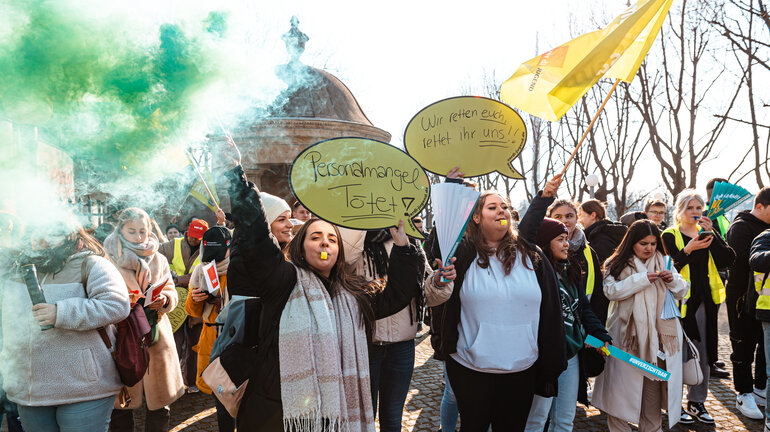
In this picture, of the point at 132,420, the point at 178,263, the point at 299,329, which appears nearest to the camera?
the point at 299,329

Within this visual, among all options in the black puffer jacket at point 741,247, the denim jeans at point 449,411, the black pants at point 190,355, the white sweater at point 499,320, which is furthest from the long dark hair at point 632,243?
the black pants at point 190,355

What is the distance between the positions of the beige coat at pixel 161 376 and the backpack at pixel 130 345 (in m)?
0.52

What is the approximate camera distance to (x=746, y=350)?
15.8ft

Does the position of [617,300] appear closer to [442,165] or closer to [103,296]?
[442,165]

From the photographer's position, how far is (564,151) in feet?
62.6

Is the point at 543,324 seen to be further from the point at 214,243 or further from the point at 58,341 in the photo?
the point at 58,341

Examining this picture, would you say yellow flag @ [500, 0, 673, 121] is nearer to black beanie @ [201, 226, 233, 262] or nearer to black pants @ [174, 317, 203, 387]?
black beanie @ [201, 226, 233, 262]

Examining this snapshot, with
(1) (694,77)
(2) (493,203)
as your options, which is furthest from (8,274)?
(1) (694,77)

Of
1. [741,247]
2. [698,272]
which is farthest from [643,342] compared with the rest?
[741,247]

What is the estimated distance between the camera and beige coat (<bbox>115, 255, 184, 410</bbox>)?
352 cm

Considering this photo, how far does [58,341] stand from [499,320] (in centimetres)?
247

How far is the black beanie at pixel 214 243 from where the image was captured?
11.9 feet

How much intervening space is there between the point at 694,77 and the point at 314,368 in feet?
41.5

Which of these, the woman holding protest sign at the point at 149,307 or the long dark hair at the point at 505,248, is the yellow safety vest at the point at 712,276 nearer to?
the long dark hair at the point at 505,248
